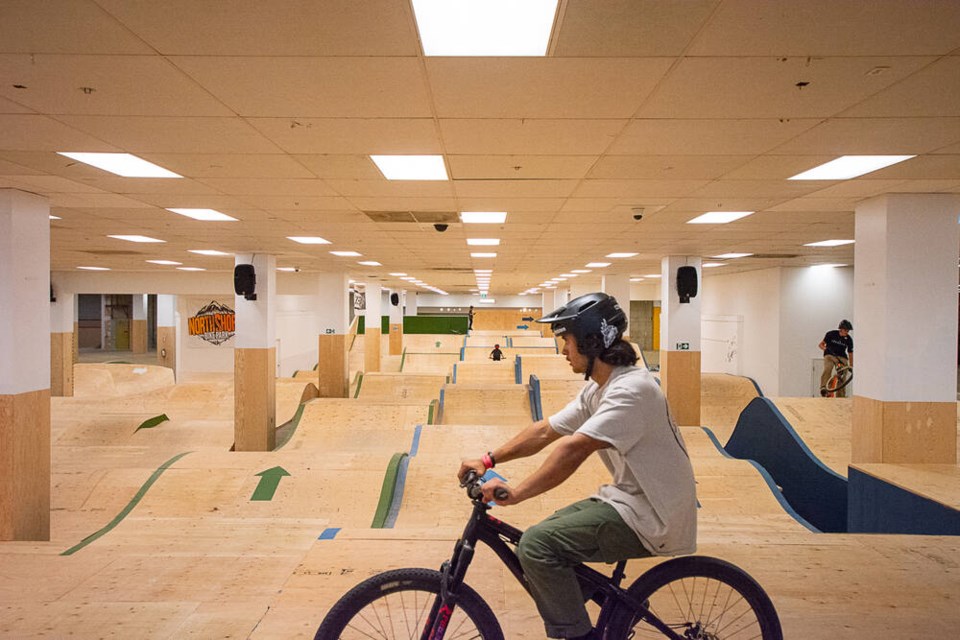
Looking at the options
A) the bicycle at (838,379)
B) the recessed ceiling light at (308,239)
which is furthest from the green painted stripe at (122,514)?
the bicycle at (838,379)

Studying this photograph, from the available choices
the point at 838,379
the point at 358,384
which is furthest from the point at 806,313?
the point at 358,384

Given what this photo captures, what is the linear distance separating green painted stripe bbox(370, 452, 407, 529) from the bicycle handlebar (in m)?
3.79

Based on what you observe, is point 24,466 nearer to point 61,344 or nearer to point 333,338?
point 333,338

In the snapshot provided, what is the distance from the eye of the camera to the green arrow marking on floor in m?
5.92

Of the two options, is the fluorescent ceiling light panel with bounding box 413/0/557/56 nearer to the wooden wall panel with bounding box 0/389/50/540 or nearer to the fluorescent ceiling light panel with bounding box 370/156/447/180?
the fluorescent ceiling light panel with bounding box 370/156/447/180

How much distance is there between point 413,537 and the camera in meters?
3.65

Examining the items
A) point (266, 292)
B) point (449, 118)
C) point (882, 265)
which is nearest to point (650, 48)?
point (449, 118)

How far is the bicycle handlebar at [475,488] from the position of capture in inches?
71.9

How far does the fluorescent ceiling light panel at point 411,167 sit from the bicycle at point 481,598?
2922 mm

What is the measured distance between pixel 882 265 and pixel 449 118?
4462 mm

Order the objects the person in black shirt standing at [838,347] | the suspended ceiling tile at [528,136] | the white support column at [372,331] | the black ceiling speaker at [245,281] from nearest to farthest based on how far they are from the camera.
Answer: the suspended ceiling tile at [528,136] < the black ceiling speaker at [245,281] < the person in black shirt standing at [838,347] < the white support column at [372,331]

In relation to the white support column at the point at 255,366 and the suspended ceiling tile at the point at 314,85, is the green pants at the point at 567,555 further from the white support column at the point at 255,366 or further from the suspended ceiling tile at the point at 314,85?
the white support column at the point at 255,366

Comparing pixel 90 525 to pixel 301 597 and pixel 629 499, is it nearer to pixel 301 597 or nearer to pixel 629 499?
pixel 301 597

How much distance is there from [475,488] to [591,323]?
69 centimetres
